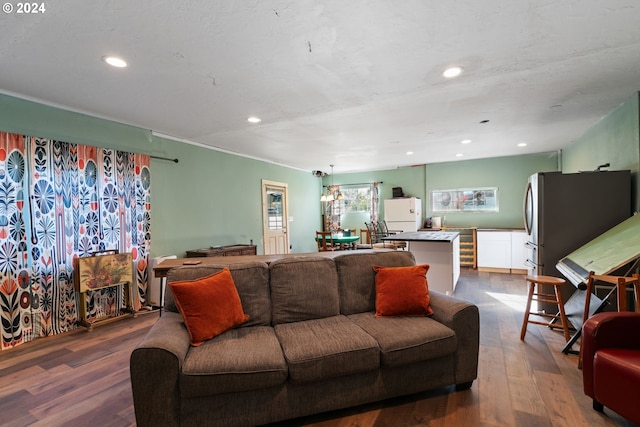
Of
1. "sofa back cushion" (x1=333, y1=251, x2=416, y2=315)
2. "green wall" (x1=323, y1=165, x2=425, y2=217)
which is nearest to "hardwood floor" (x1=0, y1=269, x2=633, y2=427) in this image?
"sofa back cushion" (x1=333, y1=251, x2=416, y2=315)

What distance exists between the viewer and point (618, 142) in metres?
3.43

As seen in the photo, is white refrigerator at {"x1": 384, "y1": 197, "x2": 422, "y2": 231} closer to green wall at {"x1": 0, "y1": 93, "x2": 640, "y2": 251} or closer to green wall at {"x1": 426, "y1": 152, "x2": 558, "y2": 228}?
green wall at {"x1": 0, "y1": 93, "x2": 640, "y2": 251}

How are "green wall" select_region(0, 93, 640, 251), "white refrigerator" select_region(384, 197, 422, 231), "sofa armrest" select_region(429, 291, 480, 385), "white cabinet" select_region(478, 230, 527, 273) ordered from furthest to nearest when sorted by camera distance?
"white refrigerator" select_region(384, 197, 422, 231)
"white cabinet" select_region(478, 230, 527, 273)
"green wall" select_region(0, 93, 640, 251)
"sofa armrest" select_region(429, 291, 480, 385)

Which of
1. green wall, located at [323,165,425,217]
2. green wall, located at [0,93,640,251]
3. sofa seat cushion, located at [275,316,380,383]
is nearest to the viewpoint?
sofa seat cushion, located at [275,316,380,383]

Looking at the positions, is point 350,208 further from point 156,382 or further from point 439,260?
point 156,382

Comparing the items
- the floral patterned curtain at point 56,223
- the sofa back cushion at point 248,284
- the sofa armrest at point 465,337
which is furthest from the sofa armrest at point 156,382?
the floral patterned curtain at point 56,223

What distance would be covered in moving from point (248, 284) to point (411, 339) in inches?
48.0

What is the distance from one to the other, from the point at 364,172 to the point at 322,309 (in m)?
6.48

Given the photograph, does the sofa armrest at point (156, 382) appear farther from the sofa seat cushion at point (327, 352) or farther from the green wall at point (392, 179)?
the green wall at point (392, 179)

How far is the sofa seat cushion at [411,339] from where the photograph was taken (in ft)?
6.06

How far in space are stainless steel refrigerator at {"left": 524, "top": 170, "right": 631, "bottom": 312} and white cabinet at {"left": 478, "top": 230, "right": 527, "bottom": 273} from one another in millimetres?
2642

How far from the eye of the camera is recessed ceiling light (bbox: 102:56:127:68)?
2.21 m

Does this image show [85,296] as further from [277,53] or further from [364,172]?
[364,172]

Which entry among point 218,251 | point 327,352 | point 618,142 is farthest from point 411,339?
point 618,142
